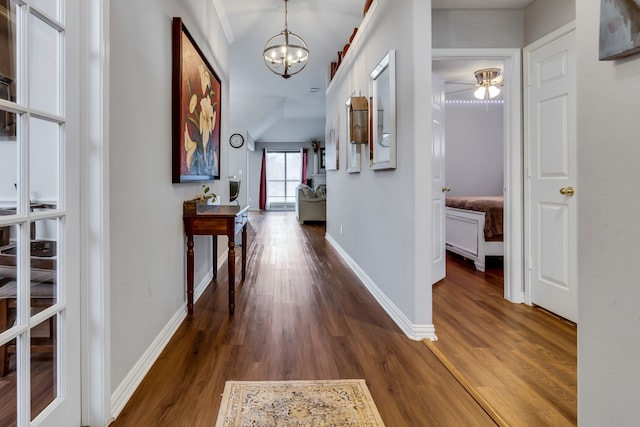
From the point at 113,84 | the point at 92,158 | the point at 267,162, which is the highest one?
the point at 267,162

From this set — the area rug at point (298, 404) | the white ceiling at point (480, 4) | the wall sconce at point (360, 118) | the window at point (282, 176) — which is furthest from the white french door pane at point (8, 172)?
the window at point (282, 176)

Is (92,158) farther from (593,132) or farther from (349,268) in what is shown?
(349,268)

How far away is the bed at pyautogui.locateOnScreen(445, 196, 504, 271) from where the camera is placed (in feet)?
12.5

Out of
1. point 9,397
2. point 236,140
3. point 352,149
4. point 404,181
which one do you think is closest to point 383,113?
point 404,181

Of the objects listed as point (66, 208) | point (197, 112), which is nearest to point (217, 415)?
point (66, 208)

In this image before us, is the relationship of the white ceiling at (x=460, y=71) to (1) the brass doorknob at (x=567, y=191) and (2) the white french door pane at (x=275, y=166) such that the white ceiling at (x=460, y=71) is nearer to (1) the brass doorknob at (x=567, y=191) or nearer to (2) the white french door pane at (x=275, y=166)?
(1) the brass doorknob at (x=567, y=191)

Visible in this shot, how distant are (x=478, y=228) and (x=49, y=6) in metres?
3.83

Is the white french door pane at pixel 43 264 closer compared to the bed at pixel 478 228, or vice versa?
the white french door pane at pixel 43 264

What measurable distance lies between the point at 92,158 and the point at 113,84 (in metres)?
0.34

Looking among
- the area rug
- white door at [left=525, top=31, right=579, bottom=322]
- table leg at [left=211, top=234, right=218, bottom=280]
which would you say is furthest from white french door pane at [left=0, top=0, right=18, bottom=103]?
white door at [left=525, top=31, right=579, bottom=322]

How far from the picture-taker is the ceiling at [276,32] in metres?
3.68

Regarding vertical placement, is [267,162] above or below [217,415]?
above

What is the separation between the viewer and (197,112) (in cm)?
268

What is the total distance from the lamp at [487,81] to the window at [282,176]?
873 centimetres
